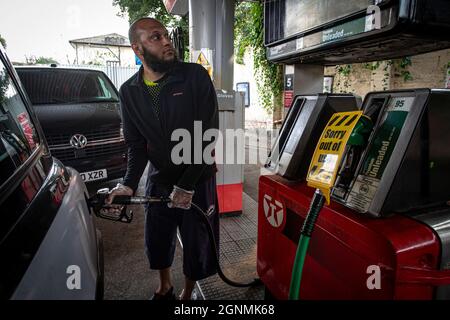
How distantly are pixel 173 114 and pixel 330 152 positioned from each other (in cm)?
114

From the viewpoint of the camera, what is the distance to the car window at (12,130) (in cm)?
113

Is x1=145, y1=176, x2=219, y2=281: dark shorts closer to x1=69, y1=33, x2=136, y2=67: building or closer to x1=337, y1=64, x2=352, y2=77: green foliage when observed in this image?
x1=337, y1=64, x2=352, y2=77: green foliage

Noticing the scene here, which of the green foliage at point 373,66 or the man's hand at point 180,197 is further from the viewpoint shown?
the green foliage at point 373,66

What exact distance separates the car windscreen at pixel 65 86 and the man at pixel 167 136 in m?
2.98

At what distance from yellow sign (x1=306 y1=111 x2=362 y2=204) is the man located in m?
0.89

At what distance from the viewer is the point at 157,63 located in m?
2.07

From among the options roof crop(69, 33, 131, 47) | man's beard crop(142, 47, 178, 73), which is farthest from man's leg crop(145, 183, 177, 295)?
roof crop(69, 33, 131, 47)

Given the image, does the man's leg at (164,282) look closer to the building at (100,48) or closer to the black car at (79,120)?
the black car at (79,120)

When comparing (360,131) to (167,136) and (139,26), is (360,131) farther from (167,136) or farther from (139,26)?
(139,26)

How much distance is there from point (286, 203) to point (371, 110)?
633 millimetres

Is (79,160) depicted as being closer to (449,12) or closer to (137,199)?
(137,199)

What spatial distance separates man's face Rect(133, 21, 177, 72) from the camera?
2.04 metres

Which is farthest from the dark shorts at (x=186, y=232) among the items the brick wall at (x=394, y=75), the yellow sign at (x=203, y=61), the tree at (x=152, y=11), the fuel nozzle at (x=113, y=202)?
the tree at (x=152, y=11)

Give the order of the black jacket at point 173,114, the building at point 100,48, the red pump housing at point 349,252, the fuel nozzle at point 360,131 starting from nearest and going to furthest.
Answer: the red pump housing at point 349,252 < the fuel nozzle at point 360,131 < the black jacket at point 173,114 < the building at point 100,48
